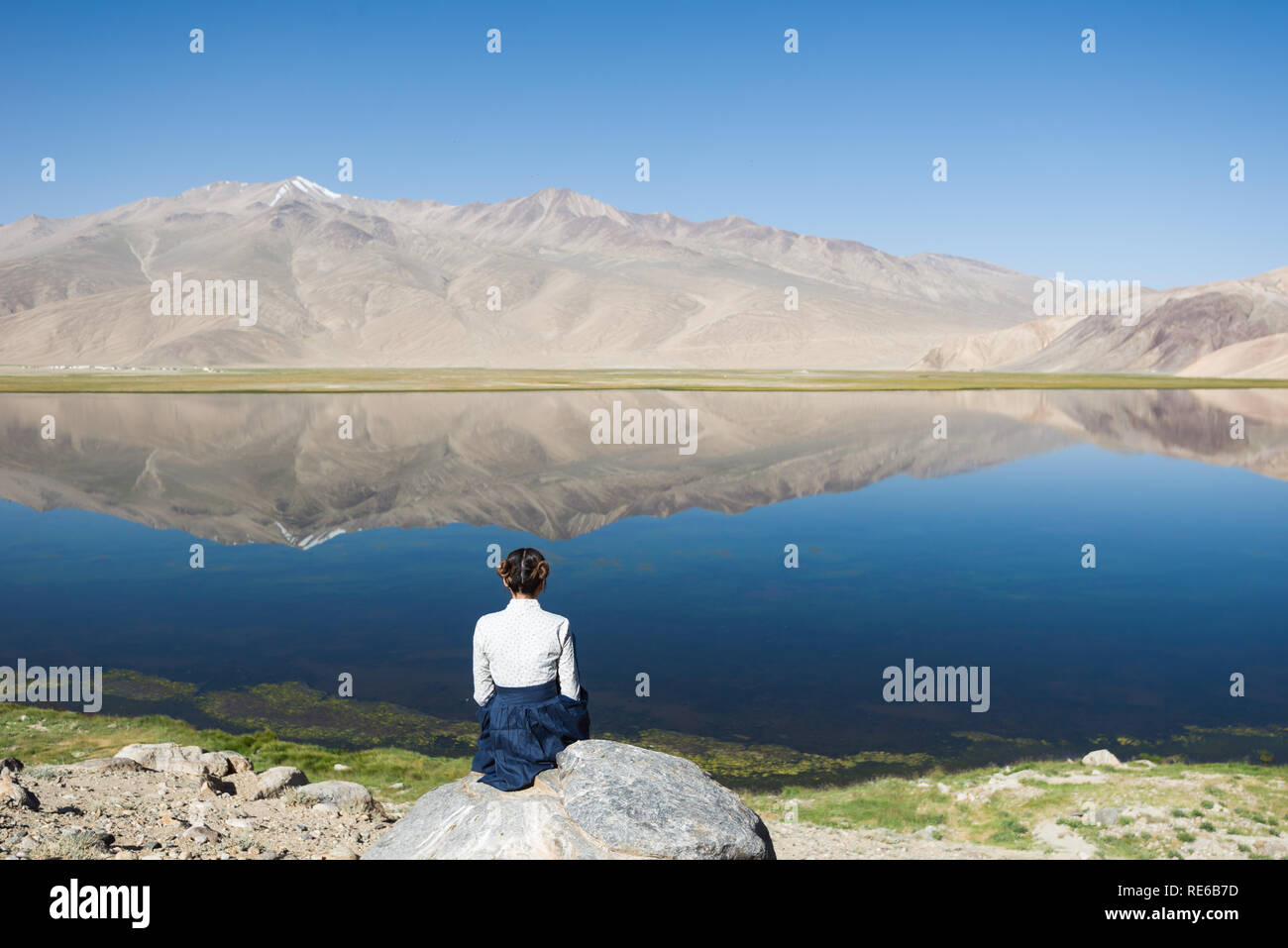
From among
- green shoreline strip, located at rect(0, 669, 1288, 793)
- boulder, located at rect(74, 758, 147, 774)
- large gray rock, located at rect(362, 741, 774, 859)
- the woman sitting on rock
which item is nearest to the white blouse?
the woman sitting on rock

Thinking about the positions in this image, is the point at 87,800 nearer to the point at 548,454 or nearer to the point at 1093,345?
the point at 548,454

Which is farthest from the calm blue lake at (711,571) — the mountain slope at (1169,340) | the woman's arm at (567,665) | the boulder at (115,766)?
the mountain slope at (1169,340)

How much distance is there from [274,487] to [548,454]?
1167 centimetres

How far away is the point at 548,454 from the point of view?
4241 centimetres

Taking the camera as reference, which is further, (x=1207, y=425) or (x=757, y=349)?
(x=757, y=349)

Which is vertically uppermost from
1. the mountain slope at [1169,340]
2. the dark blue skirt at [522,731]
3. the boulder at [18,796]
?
the mountain slope at [1169,340]

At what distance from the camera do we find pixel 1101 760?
11242 mm

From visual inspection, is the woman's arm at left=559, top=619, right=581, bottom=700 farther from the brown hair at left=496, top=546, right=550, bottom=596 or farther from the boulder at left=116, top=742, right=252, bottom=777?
the boulder at left=116, top=742, right=252, bottom=777

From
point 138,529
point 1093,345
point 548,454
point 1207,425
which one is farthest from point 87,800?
point 1093,345

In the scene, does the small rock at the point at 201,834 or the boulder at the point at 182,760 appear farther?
the boulder at the point at 182,760

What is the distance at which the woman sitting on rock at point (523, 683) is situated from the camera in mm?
5922

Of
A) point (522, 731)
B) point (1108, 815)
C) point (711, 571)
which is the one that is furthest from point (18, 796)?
point (711, 571)

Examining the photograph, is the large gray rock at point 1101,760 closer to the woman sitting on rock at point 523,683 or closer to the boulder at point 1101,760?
the boulder at point 1101,760

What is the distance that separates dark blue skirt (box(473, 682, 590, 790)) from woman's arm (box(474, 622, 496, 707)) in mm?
44
